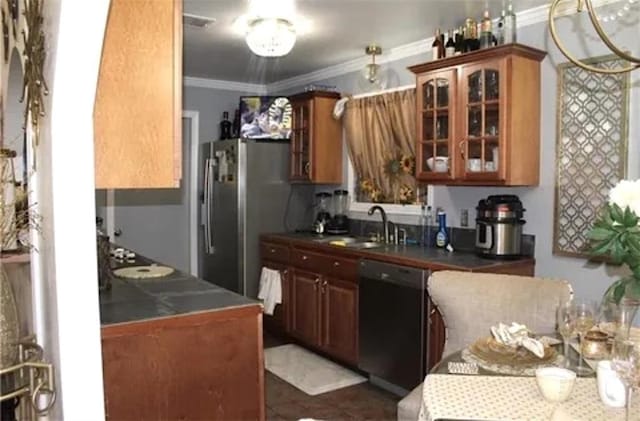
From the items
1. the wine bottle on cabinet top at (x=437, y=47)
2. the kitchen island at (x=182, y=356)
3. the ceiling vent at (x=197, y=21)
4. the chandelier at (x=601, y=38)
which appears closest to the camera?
the chandelier at (x=601, y=38)

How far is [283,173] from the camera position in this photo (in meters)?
5.09

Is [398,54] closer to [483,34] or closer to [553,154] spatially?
[483,34]

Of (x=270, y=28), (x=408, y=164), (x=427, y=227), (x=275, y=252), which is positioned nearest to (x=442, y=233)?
(x=427, y=227)

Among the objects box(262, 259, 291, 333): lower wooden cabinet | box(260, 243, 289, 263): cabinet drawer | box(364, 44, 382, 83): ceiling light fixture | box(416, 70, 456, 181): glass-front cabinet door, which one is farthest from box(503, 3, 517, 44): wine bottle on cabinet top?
box(262, 259, 291, 333): lower wooden cabinet

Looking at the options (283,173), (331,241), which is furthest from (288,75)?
(331,241)

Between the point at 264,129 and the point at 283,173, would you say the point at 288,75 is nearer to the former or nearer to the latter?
the point at 264,129

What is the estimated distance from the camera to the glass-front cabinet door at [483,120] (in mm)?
3225

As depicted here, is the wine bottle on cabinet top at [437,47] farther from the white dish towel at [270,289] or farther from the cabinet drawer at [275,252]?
the white dish towel at [270,289]

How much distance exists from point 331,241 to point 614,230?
303 centimetres

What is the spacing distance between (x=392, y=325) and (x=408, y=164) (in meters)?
1.39

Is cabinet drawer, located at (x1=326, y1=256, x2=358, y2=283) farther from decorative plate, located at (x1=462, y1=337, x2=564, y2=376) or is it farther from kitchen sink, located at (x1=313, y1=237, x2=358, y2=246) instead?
decorative plate, located at (x1=462, y1=337, x2=564, y2=376)

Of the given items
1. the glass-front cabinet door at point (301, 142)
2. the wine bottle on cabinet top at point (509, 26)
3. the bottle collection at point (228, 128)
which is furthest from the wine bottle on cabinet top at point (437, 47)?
the bottle collection at point (228, 128)

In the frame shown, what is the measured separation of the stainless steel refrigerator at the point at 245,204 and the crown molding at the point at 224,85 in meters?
0.69

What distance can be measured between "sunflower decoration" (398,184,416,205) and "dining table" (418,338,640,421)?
2.67m
